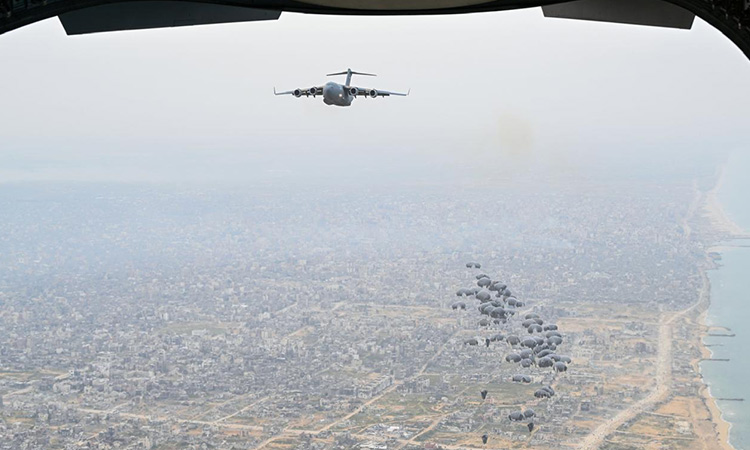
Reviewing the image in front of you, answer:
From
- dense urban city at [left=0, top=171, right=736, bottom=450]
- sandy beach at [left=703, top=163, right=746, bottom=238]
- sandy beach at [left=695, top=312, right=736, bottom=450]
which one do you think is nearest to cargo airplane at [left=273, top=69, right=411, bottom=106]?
dense urban city at [left=0, top=171, right=736, bottom=450]

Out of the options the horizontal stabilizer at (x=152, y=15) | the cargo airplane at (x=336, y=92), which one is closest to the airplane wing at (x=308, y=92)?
the cargo airplane at (x=336, y=92)

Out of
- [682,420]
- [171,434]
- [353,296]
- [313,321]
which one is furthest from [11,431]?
[682,420]

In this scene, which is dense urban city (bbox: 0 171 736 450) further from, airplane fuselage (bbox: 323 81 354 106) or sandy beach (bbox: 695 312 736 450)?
airplane fuselage (bbox: 323 81 354 106)

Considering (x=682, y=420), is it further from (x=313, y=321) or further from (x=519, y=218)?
(x=519, y=218)

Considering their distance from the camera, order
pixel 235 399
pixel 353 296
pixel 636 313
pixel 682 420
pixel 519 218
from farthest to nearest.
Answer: pixel 519 218 → pixel 353 296 → pixel 636 313 → pixel 235 399 → pixel 682 420

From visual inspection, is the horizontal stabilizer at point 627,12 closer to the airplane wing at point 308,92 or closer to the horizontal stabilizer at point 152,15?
the horizontal stabilizer at point 152,15
